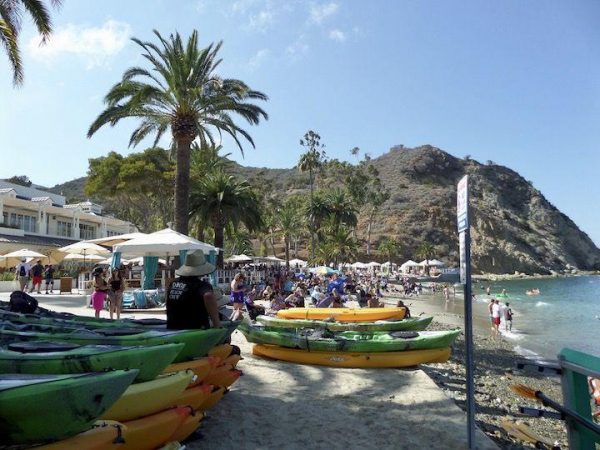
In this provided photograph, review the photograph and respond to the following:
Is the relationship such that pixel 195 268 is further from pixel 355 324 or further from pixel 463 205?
pixel 355 324

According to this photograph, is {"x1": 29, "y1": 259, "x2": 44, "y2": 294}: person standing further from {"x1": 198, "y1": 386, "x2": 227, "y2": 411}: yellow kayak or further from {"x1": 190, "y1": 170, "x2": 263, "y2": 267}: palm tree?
{"x1": 198, "y1": 386, "x2": 227, "y2": 411}: yellow kayak

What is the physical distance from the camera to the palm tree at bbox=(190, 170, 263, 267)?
1062 inches

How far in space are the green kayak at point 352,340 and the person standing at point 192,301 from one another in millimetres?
3885

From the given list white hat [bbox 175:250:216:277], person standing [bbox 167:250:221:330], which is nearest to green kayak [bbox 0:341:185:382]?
person standing [bbox 167:250:221:330]

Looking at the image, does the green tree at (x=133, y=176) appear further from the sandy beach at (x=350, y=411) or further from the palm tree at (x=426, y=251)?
the palm tree at (x=426, y=251)

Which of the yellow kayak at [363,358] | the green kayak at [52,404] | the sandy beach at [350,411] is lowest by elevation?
the sandy beach at [350,411]

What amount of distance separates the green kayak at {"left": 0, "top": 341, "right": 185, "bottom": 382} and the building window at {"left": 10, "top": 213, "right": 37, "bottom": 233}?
35.4m

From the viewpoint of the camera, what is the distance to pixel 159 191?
36094 millimetres

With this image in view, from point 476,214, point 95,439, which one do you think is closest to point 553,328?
point 95,439

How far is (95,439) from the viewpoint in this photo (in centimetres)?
317

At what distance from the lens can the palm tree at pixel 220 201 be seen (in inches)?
1062

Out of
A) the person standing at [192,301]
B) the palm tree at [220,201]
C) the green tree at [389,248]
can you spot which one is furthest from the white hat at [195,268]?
the green tree at [389,248]

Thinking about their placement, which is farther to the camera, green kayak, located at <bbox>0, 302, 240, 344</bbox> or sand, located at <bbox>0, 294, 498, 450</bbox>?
green kayak, located at <bbox>0, 302, 240, 344</bbox>

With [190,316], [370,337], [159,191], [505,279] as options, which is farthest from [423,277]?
[190,316]
